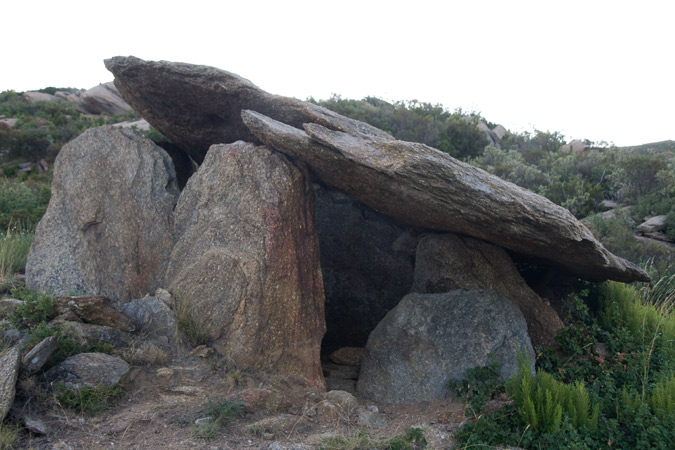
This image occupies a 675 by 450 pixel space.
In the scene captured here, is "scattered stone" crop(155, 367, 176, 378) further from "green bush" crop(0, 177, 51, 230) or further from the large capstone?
"green bush" crop(0, 177, 51, 230)

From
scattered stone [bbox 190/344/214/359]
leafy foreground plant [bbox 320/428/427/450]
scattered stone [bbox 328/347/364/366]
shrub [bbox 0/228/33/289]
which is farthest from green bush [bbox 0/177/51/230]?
leafy foreground plant [bbox 320/428/427/450]

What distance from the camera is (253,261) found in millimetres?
5711

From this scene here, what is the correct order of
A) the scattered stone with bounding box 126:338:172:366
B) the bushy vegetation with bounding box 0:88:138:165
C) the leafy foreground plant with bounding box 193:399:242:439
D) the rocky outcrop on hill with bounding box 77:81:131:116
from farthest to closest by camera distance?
the rocky outcrop on hill with bounding box 77:81:131:116 → the bushy vegetation with bounding box 0:88:138:165 → the scattered stone with bounding box 126:338:172:366 → the leafy foreground plant with bounding box 193:399:242:439

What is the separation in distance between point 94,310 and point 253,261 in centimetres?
153

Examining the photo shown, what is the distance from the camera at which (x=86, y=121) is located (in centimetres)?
2553

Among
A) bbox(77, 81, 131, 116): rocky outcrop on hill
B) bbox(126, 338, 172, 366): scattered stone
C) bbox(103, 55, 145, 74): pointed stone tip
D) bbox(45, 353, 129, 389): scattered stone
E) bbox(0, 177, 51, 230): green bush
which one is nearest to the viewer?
bbox(45, 353, 129, 389): scattered stone

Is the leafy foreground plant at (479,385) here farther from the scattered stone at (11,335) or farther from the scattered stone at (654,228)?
the scattered stone at (654,228)

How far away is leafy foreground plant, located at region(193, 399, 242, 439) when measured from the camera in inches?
172

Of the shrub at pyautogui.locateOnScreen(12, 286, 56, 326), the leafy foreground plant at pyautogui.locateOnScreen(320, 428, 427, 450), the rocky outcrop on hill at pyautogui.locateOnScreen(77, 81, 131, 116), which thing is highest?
the rocky outcrop on hill at pyautogui.locateOnScreen(77, 81, 131, 116)

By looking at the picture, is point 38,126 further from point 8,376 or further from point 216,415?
point 216,415

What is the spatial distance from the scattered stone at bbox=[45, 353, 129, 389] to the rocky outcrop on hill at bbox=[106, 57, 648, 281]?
102 inches

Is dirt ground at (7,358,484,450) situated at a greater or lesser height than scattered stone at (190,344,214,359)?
lesser

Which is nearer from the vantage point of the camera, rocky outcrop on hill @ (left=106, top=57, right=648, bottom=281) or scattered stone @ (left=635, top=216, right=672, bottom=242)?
rocky outcrop on hill @ (left=106, top=57, right=648, bottom=281)

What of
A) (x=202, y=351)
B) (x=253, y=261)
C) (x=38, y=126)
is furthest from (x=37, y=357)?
(x=38, y=126)
